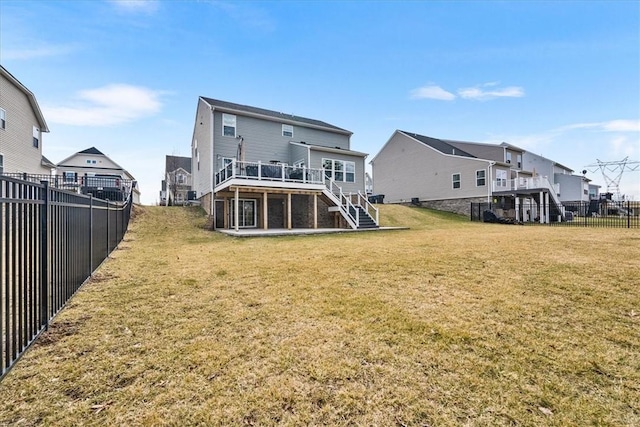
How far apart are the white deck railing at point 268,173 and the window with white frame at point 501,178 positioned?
16356 mm

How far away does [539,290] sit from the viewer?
466 cm

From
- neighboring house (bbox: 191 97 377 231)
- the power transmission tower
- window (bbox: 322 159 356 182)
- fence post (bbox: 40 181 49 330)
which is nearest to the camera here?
fence post (bbox: 40 181 49 330)

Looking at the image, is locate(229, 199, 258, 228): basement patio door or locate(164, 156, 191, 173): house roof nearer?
locate(229, 199, 258, 228): basement patio door

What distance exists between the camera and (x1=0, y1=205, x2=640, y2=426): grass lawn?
2.07 meters

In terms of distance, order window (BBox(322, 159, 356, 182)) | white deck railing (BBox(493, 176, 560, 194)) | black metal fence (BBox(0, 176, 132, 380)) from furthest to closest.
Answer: white deck railing (BBox(493, 176, 560, 194)) → window (BBox(322, 159, 356, 182)) → black metal fence (BBox(0, 176, 132, 380))

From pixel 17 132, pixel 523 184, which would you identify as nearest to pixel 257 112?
pixel 17 132

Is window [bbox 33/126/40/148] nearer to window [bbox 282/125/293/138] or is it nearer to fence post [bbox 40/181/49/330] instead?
window [bbox 282/125/293/138]

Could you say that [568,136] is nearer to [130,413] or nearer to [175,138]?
[130,413]

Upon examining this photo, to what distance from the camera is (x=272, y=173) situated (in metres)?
15.2

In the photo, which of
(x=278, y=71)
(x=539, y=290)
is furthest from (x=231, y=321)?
(x=278, y=71)

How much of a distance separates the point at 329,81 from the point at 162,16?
1106 cm

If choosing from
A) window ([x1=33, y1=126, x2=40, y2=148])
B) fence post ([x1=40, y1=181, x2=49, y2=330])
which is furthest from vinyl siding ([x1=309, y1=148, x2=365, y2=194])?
window ([x1=33, y1=126, x2=40, y2=148])

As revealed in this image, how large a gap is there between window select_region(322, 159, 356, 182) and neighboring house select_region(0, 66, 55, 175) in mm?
18057

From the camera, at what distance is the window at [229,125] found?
1816 cm
